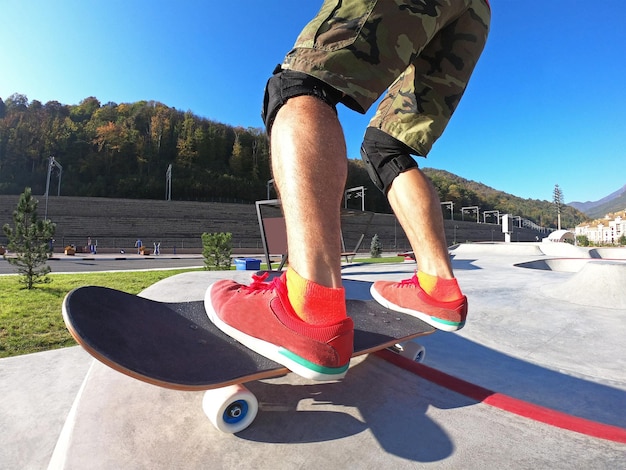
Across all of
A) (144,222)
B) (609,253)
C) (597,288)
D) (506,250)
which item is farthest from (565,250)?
(144,222)

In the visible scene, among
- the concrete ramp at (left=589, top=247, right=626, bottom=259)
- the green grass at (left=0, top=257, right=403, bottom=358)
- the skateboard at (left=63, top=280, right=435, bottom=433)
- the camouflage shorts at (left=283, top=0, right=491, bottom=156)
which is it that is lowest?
the concrete ramp at (left=589, top=247, right=626, bottom=259)

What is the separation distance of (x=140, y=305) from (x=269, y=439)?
53 cm

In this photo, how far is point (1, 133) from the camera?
46.8 m

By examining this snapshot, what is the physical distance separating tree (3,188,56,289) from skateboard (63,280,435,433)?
5545 millimetres

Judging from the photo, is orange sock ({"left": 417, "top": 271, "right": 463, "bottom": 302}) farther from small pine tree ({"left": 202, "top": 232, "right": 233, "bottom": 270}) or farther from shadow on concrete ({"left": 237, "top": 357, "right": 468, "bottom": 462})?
small pine tree ({"left": 202, "top": 232, "right": 233, "bottom": 270})

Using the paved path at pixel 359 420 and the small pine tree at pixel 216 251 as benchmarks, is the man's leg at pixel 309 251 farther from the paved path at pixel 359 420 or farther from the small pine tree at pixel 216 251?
the small pine tree at pixel 216 251

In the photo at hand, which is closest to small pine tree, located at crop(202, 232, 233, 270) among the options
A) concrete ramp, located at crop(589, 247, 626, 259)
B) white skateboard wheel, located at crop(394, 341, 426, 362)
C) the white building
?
white skateboard wheel, located at crop(394, 341, 426, 362)

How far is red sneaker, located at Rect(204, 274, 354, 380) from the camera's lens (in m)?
0.73

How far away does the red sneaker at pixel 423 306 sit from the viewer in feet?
3.70

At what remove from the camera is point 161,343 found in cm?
85

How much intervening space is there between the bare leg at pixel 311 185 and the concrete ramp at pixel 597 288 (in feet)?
11.1

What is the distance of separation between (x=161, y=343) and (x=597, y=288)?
12.5 ft

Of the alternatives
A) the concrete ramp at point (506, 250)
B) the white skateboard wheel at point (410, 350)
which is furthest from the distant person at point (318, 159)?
the concrete ramp at point (506, 250)

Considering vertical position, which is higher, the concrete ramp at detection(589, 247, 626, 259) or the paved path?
the paved path
